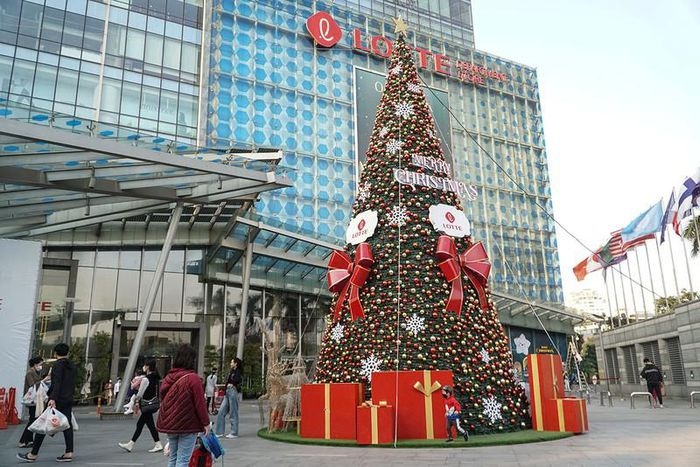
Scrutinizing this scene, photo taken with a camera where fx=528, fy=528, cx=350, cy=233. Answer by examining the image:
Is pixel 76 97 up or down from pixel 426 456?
up

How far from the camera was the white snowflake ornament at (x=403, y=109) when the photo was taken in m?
11.4

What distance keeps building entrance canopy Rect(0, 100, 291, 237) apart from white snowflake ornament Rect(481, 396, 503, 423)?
957cm

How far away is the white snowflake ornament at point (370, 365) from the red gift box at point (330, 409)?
0.33 meters

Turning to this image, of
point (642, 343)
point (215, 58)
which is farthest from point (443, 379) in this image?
point (215, 58)

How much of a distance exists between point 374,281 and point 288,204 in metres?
23.4

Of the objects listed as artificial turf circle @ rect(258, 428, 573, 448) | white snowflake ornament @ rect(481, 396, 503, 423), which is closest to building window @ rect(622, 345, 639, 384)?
artificial turf circle @ rect(258, 428, 573, 448)

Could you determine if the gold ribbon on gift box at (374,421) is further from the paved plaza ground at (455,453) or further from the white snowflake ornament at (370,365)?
the white snowflake ornament at (370,365)

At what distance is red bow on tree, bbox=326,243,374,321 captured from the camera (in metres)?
10.2

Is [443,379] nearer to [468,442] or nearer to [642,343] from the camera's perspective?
[468,442]

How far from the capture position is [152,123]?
29.0 meters

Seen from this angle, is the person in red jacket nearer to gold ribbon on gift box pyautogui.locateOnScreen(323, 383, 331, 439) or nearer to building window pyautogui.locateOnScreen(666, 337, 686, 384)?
gold ribbon on gift box pyautogui.locateOnScreen(323, 383, 331, 439)

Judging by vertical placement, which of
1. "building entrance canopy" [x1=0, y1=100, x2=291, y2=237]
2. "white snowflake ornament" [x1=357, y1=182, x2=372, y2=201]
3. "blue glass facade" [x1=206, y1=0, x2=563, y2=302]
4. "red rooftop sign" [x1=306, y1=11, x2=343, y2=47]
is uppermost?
"red rooftop sign" [x1=306, y1=11, x2=343, y2=47]

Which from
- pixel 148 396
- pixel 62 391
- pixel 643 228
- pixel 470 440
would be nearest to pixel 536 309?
pixel 643 228

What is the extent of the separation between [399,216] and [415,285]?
1454mm
